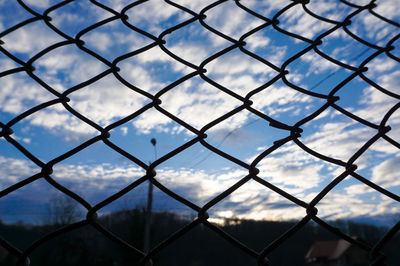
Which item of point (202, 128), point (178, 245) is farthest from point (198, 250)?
point (202, 128)

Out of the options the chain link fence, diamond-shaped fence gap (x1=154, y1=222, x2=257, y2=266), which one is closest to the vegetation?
diamond-shaped fence gap (x1=154, y1=222, x2=257, y2=266)

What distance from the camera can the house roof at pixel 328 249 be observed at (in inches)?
957

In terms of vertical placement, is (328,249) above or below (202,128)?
below

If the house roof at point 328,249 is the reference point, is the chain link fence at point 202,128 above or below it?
above

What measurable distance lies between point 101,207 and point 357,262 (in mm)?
26300

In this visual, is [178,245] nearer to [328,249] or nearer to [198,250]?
[198,250]

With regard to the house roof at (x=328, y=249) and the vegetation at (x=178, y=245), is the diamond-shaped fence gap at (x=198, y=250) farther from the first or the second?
the house roof at (x=328, y=249)

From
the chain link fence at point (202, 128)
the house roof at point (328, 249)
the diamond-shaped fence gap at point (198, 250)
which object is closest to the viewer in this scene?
the chain link fence at point (202, 128)

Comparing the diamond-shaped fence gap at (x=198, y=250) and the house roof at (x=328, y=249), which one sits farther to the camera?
the house roof at (x=328, y=249)

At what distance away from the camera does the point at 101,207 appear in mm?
740

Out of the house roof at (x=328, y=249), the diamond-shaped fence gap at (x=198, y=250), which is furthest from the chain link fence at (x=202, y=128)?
the house roof at (x=328, y=249)

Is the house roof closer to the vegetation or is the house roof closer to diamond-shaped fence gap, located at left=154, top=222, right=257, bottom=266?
the vegetation

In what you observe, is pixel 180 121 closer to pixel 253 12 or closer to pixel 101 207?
pixel 101 207

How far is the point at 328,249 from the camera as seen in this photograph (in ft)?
85.3
